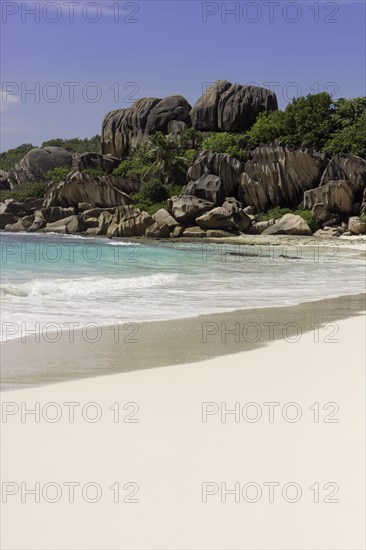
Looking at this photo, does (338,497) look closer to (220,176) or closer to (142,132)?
(220,176)

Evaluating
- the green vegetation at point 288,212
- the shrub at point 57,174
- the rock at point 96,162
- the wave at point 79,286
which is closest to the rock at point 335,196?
the green vegetation at point 288,212

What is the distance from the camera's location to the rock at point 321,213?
5022 centimetres

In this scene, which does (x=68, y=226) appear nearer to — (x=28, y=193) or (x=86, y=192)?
(x=86, y=192)

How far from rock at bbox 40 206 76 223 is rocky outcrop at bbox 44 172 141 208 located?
1039 millimetres

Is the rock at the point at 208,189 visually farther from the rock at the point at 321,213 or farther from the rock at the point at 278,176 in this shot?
the rock at the point at 321,213

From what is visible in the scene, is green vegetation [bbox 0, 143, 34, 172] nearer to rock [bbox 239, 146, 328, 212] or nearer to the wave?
rock [bbox 239, 146, 328, 212]

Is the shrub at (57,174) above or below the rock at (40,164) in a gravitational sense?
below

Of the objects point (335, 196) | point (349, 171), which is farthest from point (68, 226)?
point (349, 171)

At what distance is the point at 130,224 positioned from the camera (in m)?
52.2

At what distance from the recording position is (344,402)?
6.50m

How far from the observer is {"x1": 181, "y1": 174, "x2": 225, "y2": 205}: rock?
53.6 metres

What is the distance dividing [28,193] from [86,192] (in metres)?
11.7

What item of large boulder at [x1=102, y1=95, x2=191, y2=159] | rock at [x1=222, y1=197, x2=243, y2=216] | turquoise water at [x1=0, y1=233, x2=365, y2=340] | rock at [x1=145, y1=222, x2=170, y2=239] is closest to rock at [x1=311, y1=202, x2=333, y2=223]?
rock at [x1=222, y1=197, x2=243, y2=216]

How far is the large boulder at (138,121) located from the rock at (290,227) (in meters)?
28.0
